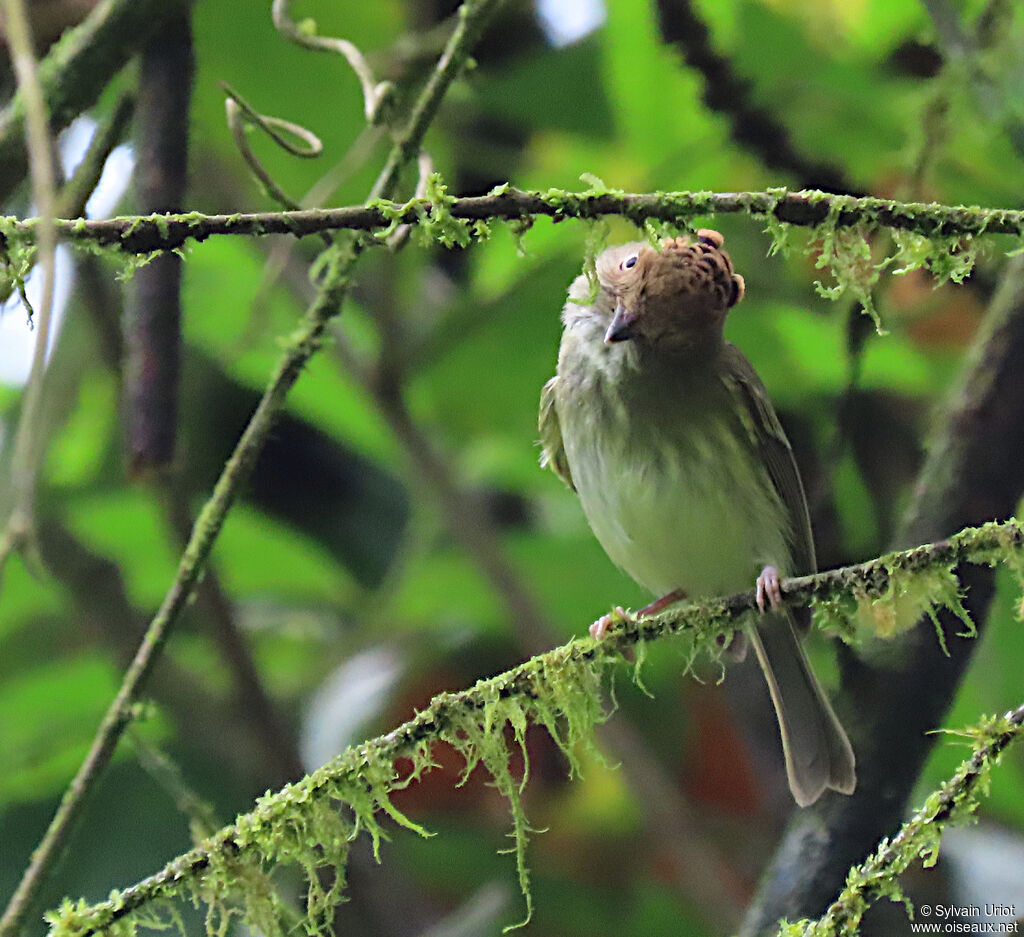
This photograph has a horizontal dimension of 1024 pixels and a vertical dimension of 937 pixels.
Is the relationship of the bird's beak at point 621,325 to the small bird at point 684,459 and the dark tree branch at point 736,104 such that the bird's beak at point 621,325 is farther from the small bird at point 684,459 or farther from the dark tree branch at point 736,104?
the dark tree branch at point 736,104

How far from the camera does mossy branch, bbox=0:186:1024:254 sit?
102 cm

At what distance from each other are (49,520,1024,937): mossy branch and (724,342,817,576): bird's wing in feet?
3.62

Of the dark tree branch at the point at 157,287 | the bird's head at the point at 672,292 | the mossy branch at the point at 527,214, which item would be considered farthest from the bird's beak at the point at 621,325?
the mossy branch at the point at 527,214

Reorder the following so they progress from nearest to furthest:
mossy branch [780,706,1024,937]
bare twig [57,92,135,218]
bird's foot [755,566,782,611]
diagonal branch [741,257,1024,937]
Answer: mossy branch [780,706,1024,937]
bird's foot [755,566,782,611]
bare twig [57,92,135,218]
diagonal branch [741,257,1024,937]

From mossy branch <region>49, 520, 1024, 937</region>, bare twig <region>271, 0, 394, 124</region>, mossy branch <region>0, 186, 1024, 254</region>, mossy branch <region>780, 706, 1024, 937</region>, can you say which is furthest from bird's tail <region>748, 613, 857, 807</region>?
mossy branch <region>0, 186, 1024, 254</region>

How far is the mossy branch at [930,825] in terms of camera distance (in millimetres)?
1157

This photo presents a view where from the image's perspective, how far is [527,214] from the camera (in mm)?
1035

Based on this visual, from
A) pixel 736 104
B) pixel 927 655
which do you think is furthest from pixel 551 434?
pixel 927 655

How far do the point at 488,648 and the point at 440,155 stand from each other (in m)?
1.25

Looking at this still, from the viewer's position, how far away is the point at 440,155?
3090 millimetres

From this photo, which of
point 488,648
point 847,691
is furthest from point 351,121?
point 847,691

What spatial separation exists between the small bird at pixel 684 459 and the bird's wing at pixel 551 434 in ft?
0.22

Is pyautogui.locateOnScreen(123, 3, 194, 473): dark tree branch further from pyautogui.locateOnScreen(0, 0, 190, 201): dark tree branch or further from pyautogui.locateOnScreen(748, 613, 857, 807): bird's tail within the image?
pyautogui.locateOnScreen(748, 613, 857, 807): bird's tail

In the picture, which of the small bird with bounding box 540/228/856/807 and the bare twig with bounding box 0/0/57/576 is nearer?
the bare twig with bounding box 0/0/57/576
